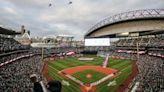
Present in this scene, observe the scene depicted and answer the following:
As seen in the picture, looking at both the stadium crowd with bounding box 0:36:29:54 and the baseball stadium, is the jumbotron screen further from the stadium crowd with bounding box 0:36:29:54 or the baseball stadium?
the stadium crowd with bounding box 0:36:29:54

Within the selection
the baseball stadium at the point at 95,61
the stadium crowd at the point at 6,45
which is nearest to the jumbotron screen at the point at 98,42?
the baseball stadium at the point at 95,61

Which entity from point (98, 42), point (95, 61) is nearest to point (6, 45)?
point (95, 61)

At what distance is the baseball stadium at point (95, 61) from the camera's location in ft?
98.3

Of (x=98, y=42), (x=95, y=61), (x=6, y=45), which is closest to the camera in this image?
(x=6, y=45)

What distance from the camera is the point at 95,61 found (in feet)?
217

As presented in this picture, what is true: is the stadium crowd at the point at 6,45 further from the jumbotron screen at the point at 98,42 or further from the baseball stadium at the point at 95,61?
the jumbotron screen at the point at 98,42

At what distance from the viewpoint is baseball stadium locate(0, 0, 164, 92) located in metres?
30.0

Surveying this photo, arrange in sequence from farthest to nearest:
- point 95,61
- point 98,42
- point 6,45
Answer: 1. point 98,42
2. point 95,61
3. point 6,45

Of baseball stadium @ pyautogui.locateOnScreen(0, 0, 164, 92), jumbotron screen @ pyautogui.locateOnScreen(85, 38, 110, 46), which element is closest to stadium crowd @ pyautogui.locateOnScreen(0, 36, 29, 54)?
baseball stadium @ pyautogui.locateOnScreen(0, 0, 164, 92)

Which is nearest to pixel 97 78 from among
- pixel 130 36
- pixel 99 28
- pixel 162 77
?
pixel 162 77

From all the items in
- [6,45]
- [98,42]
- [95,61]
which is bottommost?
[95,61]

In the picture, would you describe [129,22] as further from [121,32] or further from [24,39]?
[24,39]

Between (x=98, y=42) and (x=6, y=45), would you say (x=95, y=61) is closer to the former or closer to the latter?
(x=98, y=42)

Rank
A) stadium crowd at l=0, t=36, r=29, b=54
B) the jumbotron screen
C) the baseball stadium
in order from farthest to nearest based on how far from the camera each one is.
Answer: the jumbotron screen, stadium crowd at l=0, t=36, r=29, b=54, the baseball stadium
